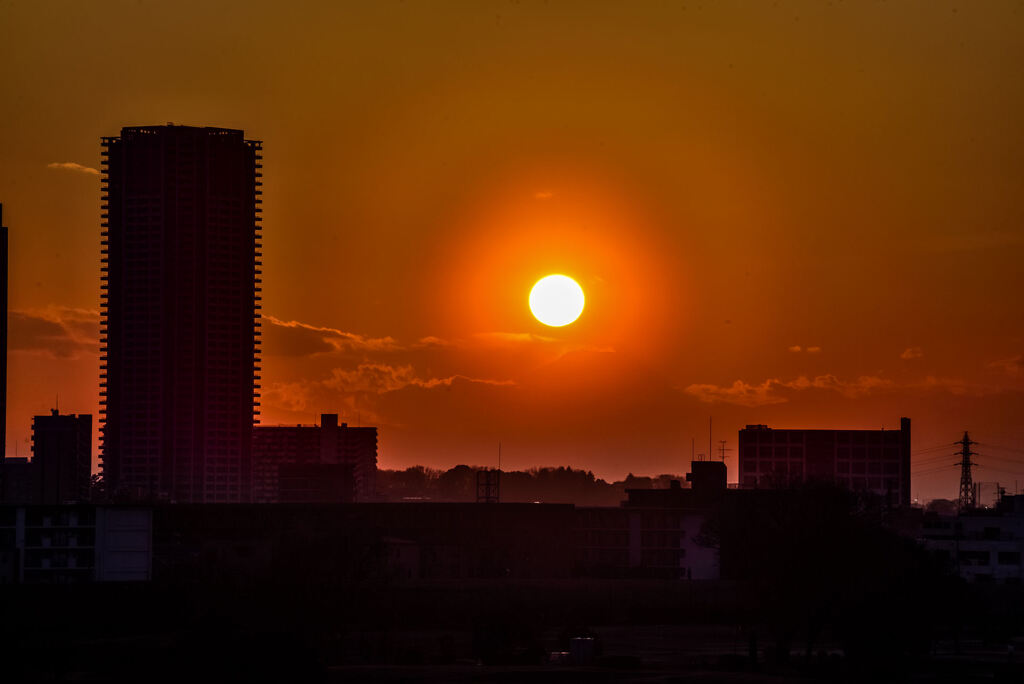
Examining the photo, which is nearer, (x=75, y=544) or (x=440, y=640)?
(x=440, y=640)

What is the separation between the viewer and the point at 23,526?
19075 cm

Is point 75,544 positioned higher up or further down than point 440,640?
higher up

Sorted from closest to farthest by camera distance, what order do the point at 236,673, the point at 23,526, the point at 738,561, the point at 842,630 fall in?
the point at 236,673
the point at 842,630
the point at 738,561
the point at 23,526

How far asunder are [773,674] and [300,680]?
31188 millimetres

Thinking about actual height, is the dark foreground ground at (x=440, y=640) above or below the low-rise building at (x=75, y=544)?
below

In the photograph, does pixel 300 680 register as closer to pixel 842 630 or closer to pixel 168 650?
pixel 168 650

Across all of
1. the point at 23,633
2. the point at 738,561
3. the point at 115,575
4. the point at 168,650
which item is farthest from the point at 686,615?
the point at 168,650

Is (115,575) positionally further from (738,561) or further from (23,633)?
(738,561)

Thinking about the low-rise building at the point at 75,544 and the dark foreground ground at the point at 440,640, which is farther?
the low-rise building at the point at 75,544

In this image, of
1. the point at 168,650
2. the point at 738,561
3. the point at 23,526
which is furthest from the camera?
the point at 23,526

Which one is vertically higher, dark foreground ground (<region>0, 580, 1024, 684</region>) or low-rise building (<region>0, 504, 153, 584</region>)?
low-rise building (<region>0, 504, 153, 584</region>)

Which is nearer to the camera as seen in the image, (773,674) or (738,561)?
(773,674)

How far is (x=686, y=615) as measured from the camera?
197750 mm

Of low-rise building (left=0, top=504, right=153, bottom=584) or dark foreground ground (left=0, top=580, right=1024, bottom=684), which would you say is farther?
low-rise building (left=0, top=504, right=153, bottom=584)
